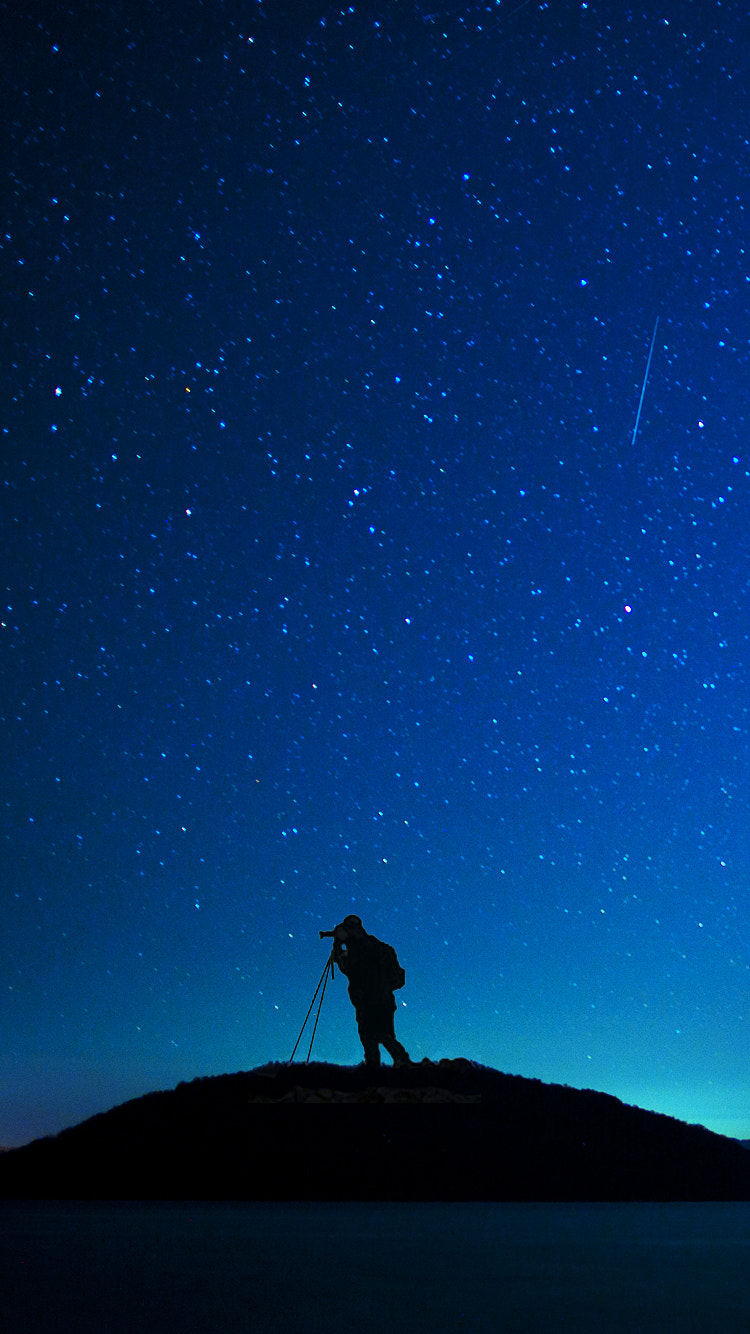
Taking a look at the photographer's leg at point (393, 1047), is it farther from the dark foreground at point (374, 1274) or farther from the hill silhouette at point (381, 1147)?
the dark foreground at point (374, 1274)

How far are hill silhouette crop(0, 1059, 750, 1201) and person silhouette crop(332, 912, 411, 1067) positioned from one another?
2.29 feet

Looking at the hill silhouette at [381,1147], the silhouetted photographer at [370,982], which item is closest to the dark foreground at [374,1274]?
the hill silhouette at [381,1147]

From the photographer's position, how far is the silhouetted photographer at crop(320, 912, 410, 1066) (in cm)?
2483

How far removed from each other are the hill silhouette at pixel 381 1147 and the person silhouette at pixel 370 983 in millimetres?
697

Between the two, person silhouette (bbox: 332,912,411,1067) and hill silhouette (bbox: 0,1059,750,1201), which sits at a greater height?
person silhouette (bbox: 332,912,411,1067)

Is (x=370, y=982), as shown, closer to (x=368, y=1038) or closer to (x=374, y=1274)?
(x=368, y=1038)

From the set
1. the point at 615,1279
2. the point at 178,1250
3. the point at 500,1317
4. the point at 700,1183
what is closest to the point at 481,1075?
Result: the point at 700,1183

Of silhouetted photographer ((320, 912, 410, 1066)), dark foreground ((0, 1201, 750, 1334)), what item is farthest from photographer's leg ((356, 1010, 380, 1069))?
Result: dark foreground ((0, 1201, 750, 1334))

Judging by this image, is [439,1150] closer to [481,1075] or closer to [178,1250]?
[481,1075]

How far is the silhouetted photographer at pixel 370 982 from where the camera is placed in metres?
24.8

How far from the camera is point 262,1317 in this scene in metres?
7.82

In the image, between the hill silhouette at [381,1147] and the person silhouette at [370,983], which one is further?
the person silhouette at [370,983]

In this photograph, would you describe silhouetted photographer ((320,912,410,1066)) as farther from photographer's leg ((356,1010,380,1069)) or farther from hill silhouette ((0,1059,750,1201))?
hill silhouette ((0,1059,750,1201))

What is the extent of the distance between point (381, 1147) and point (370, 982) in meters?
3.67
